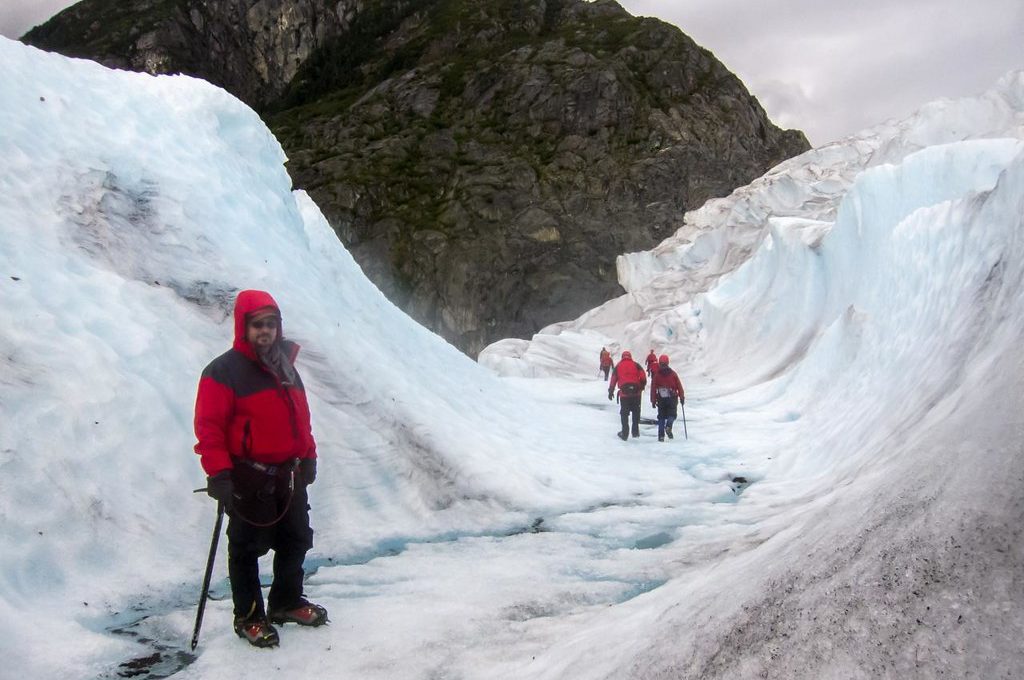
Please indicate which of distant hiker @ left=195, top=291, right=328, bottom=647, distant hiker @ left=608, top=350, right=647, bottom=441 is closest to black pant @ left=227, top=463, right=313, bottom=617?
distant hiker @ left=195, top=291, right=328, bottom=647

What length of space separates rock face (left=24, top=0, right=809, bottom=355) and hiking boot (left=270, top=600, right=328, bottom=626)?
6275cm

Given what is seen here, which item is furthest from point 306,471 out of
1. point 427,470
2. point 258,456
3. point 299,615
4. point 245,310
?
point 427,470

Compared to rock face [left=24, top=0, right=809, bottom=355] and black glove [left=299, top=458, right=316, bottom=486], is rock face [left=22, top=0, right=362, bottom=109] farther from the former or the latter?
black glove [left=299, top=458, right=316, bottom=486]

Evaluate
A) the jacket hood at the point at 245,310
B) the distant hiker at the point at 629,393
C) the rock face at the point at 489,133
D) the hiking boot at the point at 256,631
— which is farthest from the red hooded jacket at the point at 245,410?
the rock face at the point at 489,133

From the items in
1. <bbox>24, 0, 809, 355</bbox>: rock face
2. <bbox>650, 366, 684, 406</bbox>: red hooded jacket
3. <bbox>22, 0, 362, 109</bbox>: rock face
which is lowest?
<bbox>650, 366, 684, 406</bbox>: red hooded jacket

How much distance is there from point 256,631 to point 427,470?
300cm

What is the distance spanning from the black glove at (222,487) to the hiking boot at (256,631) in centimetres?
67

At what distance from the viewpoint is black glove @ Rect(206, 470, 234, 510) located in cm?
370

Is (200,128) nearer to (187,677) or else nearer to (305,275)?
(305,275)

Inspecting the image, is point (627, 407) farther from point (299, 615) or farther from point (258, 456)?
point (258, 456)

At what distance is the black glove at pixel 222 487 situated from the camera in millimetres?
3703

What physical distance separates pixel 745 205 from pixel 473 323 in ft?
103

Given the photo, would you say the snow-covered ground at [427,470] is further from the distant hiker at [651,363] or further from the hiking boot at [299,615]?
the distant hiker at [651,363]

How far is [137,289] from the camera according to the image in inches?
253
